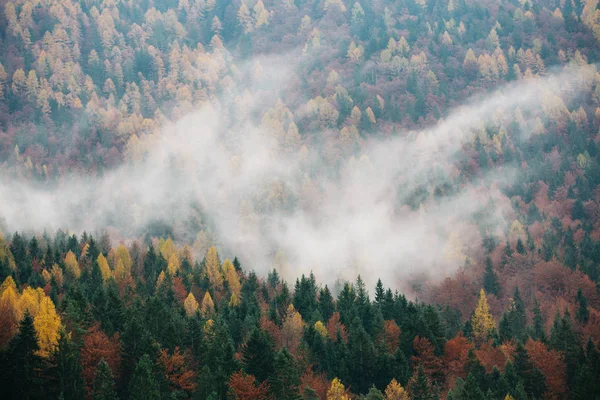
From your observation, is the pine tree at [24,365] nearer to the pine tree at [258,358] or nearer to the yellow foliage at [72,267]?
the pine tree at [258,358]

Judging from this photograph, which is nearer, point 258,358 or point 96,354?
point 96,354

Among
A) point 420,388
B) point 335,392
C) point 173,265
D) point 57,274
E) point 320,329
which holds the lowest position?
point 420,388

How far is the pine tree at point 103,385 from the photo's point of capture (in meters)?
54.5

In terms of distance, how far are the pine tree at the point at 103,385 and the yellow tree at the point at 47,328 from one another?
6.15 meters

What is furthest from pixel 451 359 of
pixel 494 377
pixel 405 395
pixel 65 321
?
pixel 65 321

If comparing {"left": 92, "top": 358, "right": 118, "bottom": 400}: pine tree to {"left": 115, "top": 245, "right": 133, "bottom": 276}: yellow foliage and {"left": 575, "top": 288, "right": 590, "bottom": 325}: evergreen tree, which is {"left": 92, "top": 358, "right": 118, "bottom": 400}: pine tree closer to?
{"left": 115, "top": 245, "right": 133, "bottom": 276}: yellow foliage

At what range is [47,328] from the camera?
62312 millimetres

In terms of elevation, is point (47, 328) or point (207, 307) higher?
point (207, 307)

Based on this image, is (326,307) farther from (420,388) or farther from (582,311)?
(582,311)

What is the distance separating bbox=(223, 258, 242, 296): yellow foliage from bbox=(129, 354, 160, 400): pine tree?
63.9m

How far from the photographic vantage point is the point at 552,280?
14312 centimetres

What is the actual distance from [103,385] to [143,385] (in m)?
3.36

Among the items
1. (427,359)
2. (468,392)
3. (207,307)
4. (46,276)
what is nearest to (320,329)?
(427,359)

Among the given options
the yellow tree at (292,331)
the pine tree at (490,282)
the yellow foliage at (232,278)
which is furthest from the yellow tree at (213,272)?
the pine tree at (490,282)
